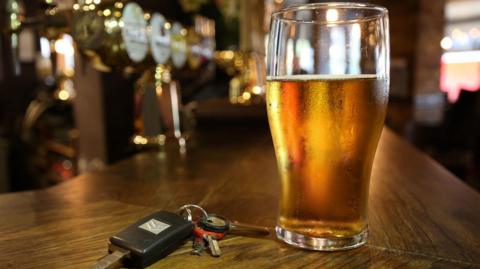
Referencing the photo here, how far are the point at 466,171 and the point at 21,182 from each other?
Answer: 3713 mm

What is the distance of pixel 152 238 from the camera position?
0.48 m

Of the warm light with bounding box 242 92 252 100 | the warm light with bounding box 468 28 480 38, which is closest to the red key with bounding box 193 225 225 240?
the warm light with bounding box 242 92 252 100

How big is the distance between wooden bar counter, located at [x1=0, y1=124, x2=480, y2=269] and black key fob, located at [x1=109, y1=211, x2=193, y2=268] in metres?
0.02

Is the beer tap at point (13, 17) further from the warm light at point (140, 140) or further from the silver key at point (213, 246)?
the silver key at point (213, 246)

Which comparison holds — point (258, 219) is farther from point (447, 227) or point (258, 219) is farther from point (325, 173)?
point (447, 227)

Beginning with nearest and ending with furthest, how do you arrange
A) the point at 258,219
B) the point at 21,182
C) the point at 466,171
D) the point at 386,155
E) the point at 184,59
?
the point at 258,219, the point at 386,155, the point at 184,59, the point at 466,171, the point at 21,182

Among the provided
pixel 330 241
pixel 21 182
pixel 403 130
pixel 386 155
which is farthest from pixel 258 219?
pixel 403 130

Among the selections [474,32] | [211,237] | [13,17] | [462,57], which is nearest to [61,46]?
[13,17]

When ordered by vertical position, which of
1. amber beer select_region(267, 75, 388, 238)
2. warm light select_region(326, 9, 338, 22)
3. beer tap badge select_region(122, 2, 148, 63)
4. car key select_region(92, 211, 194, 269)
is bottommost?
car key select_region(92, 211, 194, 269)

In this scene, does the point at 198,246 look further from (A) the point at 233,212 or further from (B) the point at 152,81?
(B) the point at 152,81

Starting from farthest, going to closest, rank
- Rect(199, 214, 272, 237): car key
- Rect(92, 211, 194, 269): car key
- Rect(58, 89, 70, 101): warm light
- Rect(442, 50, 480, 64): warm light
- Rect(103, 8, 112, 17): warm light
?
Rect(442, 50, 480, 64): warm light → Rect(58, 89, 70, 101): warm light → Rect(103, 8, 112, 17): warm light → Rect(199, 214, 272, 237): car key → Rect(92, 211, 194, 269): car key

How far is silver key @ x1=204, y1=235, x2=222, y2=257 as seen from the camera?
0.50 metres

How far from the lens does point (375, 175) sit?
96cm

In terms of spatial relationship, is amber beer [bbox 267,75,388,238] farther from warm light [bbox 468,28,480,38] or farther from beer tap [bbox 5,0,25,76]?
warm light [bbox 468,28,480,38]
